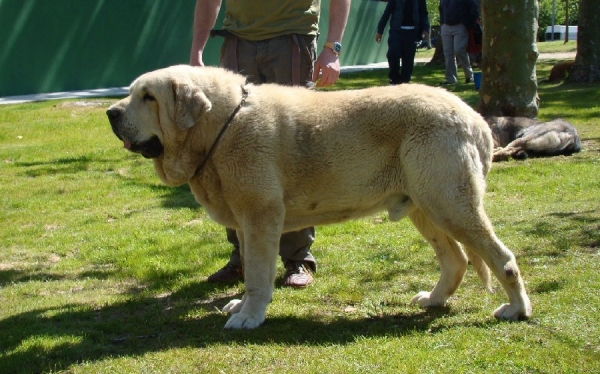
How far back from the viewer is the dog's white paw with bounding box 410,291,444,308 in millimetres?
5078

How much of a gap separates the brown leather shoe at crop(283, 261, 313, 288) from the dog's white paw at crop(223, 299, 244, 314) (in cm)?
65

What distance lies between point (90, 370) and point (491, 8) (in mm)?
9070

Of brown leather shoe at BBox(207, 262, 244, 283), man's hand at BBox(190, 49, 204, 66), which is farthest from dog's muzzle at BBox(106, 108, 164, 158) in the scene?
brown leather shoe at BBox(207, 262, 244, 283)

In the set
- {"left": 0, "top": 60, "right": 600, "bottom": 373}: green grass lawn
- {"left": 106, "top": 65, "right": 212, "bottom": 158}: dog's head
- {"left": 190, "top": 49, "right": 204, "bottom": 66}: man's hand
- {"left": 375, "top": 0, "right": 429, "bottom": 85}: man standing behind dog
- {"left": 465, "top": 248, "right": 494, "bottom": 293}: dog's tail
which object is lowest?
{"left": 0, "top": 60, "right": 600, "bottom": 373}: green grass lawn

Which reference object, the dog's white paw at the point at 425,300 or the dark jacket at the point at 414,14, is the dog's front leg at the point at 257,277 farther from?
the dark jacket at the point at 414,14

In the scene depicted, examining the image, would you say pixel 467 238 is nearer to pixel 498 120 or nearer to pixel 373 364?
pixel 373 364

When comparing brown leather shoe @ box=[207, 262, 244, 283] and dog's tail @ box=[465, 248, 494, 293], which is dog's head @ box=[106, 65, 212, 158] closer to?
brown leather shoe @ box=[207, 262, 244, 283]

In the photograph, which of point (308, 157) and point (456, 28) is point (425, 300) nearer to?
point (308, 157)

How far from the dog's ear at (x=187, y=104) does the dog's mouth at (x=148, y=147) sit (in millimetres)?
218

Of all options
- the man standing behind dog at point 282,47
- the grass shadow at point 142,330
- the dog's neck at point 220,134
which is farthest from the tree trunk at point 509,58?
the dog's neck at point 220,134

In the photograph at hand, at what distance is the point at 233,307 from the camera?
5094 millimetres

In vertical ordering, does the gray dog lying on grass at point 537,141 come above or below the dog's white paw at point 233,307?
below

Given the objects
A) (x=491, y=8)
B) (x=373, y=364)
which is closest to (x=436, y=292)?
(x=373, y=364)

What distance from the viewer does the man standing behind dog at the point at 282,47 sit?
566 cm
